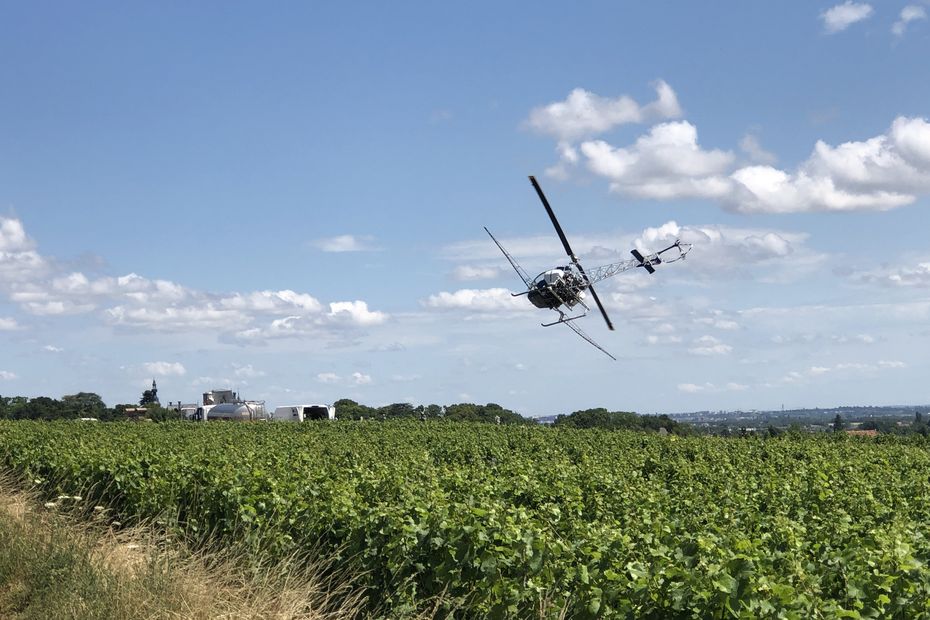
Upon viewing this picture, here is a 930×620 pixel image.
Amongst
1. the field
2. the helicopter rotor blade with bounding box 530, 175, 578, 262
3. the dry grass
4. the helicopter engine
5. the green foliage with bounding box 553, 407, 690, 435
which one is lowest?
the dry grass

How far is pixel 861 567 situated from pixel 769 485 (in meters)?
6.04

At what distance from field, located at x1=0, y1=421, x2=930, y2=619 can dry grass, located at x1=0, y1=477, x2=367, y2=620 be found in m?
0.31

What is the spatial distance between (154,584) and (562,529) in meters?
3.49

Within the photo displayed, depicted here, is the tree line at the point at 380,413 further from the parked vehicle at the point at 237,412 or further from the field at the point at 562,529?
the field at the point at 562,529

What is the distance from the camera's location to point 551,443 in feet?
89.0

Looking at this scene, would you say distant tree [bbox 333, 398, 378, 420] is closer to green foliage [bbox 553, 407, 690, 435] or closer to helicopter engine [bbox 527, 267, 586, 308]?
green foliage [bbox 553, 407, 690, 435]

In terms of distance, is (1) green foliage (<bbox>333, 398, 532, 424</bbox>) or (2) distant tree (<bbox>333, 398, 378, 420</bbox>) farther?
(2) distant tree (<bbox>333, 398, 378, 420</bbox>)

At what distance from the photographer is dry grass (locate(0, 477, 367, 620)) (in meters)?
7.73

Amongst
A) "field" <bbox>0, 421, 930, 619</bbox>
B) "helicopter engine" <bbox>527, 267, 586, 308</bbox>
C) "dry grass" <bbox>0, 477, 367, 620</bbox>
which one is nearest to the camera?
"field" <bbox>0, 421, 930, 619</bbox>

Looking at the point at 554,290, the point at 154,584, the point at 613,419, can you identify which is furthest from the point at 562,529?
the point at 613,419

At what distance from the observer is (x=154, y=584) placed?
805 cm

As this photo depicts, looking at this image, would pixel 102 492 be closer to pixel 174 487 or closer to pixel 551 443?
pixel 174 487

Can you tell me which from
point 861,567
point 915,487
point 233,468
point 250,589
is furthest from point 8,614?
point 915,487

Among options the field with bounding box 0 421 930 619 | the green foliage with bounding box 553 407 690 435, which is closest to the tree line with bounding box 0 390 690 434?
the green foliage with bounding box 553 407 690 435
